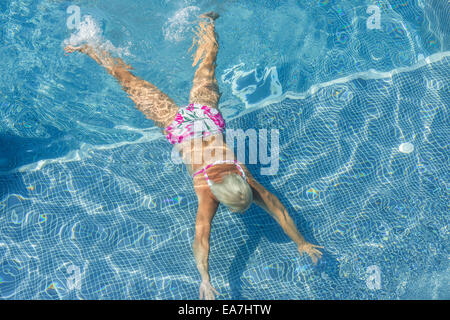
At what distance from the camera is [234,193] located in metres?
3.22

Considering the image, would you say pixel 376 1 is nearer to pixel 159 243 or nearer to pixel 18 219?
pixel 159 243

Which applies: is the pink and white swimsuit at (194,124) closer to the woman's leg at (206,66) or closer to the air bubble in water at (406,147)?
the woman's leg at (206,66)

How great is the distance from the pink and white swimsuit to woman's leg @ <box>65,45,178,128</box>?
162 mm

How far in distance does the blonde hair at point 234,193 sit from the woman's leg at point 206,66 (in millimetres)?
1463

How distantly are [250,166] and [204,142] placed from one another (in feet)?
3.19

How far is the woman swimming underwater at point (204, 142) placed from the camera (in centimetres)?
346

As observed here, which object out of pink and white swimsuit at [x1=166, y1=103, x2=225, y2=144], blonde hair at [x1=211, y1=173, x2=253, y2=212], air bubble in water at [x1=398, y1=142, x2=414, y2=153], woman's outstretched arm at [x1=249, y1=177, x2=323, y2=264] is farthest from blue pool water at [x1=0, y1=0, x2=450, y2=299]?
blonde hair at [x1=211, y1=173, x2=253, y2=212]

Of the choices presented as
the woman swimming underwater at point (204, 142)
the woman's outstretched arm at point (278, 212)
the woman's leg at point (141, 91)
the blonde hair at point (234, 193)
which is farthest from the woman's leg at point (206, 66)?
the blonde hair at point (234, 193)

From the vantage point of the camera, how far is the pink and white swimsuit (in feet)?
13.7

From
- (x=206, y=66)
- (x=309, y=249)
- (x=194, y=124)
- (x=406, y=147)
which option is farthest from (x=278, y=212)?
(x=206, y=66)

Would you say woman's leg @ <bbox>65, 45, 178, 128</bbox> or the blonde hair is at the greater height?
woman's leg @ <bbox>65, 45, 178, 128</bbox>

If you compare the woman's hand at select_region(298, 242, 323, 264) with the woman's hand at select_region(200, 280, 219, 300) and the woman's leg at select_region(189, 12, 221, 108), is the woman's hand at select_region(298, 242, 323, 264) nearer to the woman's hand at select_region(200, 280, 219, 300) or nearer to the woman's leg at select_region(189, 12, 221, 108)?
the woman's hand at select_region(200, 280, 219, 300)
